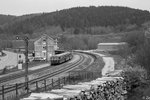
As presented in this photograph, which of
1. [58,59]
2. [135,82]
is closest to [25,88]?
[135,82]

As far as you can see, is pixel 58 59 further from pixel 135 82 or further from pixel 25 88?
pixel 25 88

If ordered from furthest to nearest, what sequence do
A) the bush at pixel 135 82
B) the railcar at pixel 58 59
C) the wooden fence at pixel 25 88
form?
1. the railcar at pixel 58 59
2. the bush at pixel 135 82
3. the wooden fence at pixel 25 88

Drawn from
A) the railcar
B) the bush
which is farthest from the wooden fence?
the railcar

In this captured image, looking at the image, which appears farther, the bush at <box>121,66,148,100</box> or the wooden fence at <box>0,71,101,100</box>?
the bush at <box>121,66,148,100</box>

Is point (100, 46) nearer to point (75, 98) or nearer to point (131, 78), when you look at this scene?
point (131, 78)

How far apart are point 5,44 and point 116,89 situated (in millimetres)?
99134

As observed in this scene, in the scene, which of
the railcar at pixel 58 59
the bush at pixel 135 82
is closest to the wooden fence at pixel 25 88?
the bush at pixel 135 82

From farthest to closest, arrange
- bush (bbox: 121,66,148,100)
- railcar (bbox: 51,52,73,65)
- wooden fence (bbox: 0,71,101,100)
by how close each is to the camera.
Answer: railcar (bbox: 51,52,73,65)
bush (bbox: 121,66,148,100)
wooden fence (bbox: 0,71,101,100)

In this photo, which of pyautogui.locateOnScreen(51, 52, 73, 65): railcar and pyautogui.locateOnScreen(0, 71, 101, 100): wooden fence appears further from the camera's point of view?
pyautogui.locateOnScreen(51, 52, 73, 65): railcar

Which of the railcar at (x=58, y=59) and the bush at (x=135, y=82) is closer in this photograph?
the bush at (x=135, y=82)

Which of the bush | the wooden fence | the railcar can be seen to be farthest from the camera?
the railcar

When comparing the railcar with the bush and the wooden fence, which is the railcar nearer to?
the bush

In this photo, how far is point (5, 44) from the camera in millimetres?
111438

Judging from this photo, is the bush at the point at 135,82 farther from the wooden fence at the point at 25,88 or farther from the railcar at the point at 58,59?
the railcar at the point at 58,59
